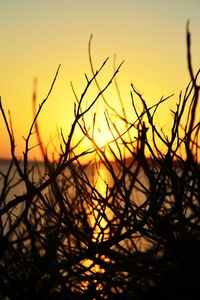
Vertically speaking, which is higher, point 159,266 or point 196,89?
point 196,89

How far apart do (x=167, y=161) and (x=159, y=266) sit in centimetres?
48

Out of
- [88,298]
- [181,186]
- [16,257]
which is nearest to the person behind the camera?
[181,186]

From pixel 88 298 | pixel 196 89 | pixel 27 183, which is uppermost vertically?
pixel 196 89

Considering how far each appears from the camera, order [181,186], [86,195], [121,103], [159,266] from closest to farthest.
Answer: [181,186] < [159,266] < [86,195] < [121,103]

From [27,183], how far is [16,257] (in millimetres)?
632

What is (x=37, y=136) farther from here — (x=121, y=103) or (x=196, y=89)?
(x=121, y=103)

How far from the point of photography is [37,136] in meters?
1.85

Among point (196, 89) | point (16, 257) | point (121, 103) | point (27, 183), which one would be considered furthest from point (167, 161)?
point (121, 103)

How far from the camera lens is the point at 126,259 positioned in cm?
198

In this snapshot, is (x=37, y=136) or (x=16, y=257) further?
(x=16, y=257)

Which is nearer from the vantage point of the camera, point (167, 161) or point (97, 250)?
point (97, 250)

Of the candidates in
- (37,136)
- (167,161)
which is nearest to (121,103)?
(37,136)

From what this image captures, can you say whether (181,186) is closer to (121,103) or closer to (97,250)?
(97,250)

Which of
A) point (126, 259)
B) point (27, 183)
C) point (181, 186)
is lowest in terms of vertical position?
point (126, 259)
